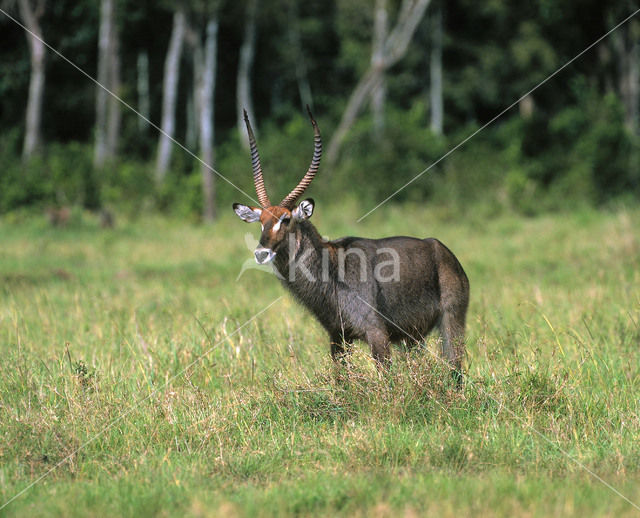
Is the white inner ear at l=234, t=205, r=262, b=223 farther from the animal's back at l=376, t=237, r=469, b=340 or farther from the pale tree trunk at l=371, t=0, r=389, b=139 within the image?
the pale tree trunk at l=371, t=0, r=389, b=139

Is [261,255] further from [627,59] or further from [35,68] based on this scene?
[627,59]

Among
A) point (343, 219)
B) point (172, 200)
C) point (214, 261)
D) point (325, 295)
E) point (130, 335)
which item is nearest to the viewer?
point (325, 295)

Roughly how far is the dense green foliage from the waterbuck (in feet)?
35.3

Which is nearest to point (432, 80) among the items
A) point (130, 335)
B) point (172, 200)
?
point (172, 200)

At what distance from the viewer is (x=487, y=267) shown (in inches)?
406

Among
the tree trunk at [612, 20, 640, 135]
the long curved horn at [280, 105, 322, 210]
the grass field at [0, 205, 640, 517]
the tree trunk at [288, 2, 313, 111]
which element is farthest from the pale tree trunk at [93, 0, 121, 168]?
the tree trunk at [288, 2, 313, 111]

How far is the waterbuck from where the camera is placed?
5.17m

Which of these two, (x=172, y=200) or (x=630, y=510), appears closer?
(x=630, y=510)

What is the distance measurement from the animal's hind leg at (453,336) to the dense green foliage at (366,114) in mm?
10778

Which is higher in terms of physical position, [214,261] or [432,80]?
[432,80]

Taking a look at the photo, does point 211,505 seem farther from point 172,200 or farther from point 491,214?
point 172,200

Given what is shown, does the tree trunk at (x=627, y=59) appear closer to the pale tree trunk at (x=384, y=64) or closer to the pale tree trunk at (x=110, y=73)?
the pale tree trunk at (x=384, y=64)

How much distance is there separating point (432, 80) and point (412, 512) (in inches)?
1217

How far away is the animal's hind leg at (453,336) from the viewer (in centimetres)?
520
